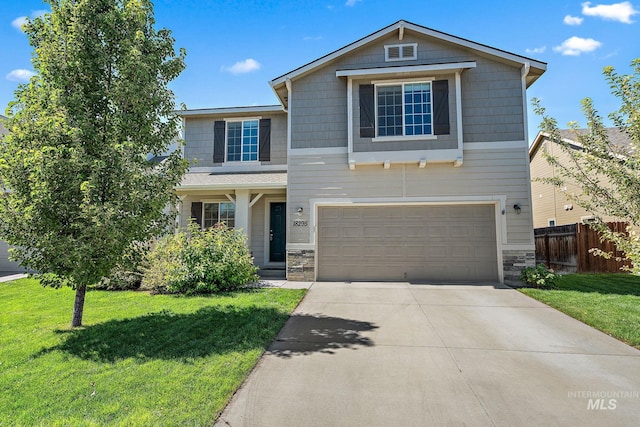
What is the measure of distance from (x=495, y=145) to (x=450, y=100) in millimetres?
1841

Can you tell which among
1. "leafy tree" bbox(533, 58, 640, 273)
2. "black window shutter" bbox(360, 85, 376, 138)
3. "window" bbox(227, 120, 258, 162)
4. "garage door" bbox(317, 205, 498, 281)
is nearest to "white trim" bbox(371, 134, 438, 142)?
"black window shutter" bbox(360, 85, 376, 138)

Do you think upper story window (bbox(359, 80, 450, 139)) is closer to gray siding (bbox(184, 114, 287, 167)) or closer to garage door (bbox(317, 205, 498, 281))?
garage door (bbox(317, 205, 498, 281))

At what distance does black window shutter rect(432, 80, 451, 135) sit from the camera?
376 inches

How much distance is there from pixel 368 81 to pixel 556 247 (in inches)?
397

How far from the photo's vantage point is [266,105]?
1223cm

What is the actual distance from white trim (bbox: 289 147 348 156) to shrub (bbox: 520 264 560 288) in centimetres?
606

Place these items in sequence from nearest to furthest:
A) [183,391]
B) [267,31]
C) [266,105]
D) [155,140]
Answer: [183,391], [155,140], [267,31], [266,105]

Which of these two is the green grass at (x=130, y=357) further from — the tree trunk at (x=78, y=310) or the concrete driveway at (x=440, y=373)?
the concrete driveway at (x=440, y=373)

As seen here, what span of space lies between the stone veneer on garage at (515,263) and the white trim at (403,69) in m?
5.41

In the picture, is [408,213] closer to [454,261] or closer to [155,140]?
[454,261]

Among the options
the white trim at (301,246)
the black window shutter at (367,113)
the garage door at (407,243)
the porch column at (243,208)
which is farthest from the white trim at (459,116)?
the porch column at (243,208)

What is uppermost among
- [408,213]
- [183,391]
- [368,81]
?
[368,81]

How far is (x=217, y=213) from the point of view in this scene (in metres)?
12.6

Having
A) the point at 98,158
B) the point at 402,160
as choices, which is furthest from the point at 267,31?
the point at 98,158
